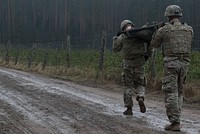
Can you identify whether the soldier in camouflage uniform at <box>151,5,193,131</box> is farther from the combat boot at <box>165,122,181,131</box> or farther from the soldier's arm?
the soldier's arm

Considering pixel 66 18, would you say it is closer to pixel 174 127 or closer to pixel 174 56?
pixel 174 56

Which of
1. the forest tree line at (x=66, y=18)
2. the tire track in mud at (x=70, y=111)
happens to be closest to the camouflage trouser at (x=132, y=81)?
the tire track in mud at (x=70, y=111)

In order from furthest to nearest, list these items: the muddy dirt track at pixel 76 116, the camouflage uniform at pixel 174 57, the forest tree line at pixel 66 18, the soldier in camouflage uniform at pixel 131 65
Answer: the forest tree line at pixel 66 18 → the soldier in camouflage uniform at pixel 131 65 → the camouflage uniform at pixel 174 57 → the muddy dirt track at pixel 76 116

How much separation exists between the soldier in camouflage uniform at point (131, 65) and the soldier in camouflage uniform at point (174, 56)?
3.96 feet

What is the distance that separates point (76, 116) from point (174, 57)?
217 cm

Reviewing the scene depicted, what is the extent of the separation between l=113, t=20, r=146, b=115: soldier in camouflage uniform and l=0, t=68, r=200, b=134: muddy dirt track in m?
0.32

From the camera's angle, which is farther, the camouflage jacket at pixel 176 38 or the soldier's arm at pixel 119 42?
the soldier's arm at pixel 119 42

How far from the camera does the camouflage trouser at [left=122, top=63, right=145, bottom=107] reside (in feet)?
25.9

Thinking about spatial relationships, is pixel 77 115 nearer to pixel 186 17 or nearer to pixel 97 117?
pixel 97 117

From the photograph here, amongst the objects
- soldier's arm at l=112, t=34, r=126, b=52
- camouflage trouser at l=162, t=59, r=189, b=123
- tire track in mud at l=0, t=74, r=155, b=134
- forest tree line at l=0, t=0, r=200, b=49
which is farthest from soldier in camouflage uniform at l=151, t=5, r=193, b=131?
forest tree line at l=0, t=0, r=200, b=49

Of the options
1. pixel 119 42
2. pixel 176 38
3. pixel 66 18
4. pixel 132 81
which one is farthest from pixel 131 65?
pixel 66 18

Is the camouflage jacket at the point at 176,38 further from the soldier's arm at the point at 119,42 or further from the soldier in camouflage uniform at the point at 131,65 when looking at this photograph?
the soldier's arm at the point at 119,42

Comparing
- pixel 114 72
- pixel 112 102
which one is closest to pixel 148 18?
pixel 114 72

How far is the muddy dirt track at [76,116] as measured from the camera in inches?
253
